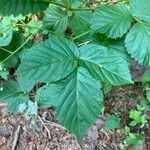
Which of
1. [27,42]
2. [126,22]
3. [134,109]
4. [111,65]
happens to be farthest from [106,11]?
[134,109]

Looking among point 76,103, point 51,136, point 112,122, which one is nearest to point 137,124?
point 112,122

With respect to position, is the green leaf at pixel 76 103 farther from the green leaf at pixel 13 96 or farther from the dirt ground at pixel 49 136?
the dirt ground at pixel 49 136

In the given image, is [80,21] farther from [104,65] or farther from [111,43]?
[104,65]

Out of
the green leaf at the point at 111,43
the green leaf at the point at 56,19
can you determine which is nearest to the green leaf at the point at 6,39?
the green leaf at the point at 56,19

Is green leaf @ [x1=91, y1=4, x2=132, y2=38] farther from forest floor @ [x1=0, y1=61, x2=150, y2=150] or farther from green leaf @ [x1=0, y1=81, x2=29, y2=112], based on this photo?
forest floor @ [x1=0, y1=61, x2=150, y2=150]

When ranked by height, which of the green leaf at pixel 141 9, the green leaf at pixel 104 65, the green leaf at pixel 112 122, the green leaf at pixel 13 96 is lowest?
the green leaf at pixel 112 122

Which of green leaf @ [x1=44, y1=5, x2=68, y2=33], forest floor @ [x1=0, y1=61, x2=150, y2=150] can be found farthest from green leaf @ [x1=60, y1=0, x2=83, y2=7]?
forest floor @ [x1=0, y1=61, x2=150, y2=150]

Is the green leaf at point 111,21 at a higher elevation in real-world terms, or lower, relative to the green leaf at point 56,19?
higher
